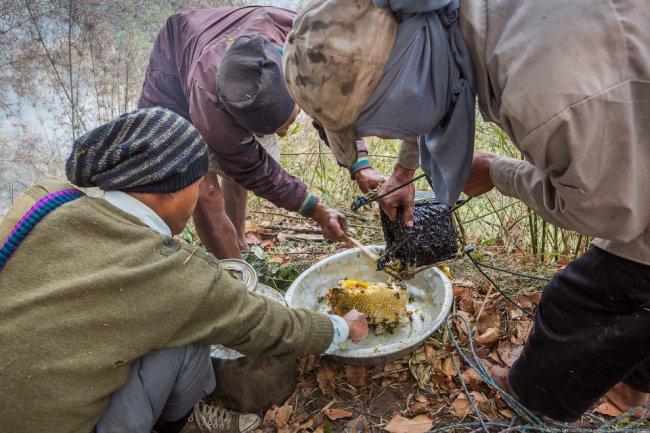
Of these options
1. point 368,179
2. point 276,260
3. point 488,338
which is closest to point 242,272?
point 368,179

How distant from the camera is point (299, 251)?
416 centimetres

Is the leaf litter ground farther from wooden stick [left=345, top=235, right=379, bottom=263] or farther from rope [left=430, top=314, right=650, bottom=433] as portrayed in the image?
wooden stick [left=345, top=235, right=379, bottom=263]

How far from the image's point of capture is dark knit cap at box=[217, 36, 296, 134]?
250cm

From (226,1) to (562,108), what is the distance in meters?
6.09

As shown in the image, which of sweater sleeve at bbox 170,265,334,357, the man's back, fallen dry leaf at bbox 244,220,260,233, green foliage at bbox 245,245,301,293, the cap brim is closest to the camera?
Answer: the cap brim

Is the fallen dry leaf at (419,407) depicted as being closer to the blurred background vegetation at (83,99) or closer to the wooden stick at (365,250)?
the wooden stick at (365,250)

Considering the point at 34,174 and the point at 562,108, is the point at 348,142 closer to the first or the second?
the point at 562,108

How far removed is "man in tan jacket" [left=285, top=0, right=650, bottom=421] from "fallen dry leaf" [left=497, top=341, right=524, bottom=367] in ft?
2.81

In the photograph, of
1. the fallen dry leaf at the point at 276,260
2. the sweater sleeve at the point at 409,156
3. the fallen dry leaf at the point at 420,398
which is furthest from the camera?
the fallen dry leaf at the point at 276,260

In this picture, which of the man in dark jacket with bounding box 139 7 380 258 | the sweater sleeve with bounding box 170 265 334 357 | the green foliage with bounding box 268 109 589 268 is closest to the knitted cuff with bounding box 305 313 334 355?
the sweater sleeve with bounding box 170 265 334 357

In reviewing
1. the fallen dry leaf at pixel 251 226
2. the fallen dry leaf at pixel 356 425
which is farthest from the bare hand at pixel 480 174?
the fallen dry leaf at pixel 251 226

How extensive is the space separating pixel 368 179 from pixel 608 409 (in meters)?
2.03

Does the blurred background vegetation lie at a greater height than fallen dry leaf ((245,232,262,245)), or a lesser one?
greater

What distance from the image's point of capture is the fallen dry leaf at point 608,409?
Result: 2.41 meters
